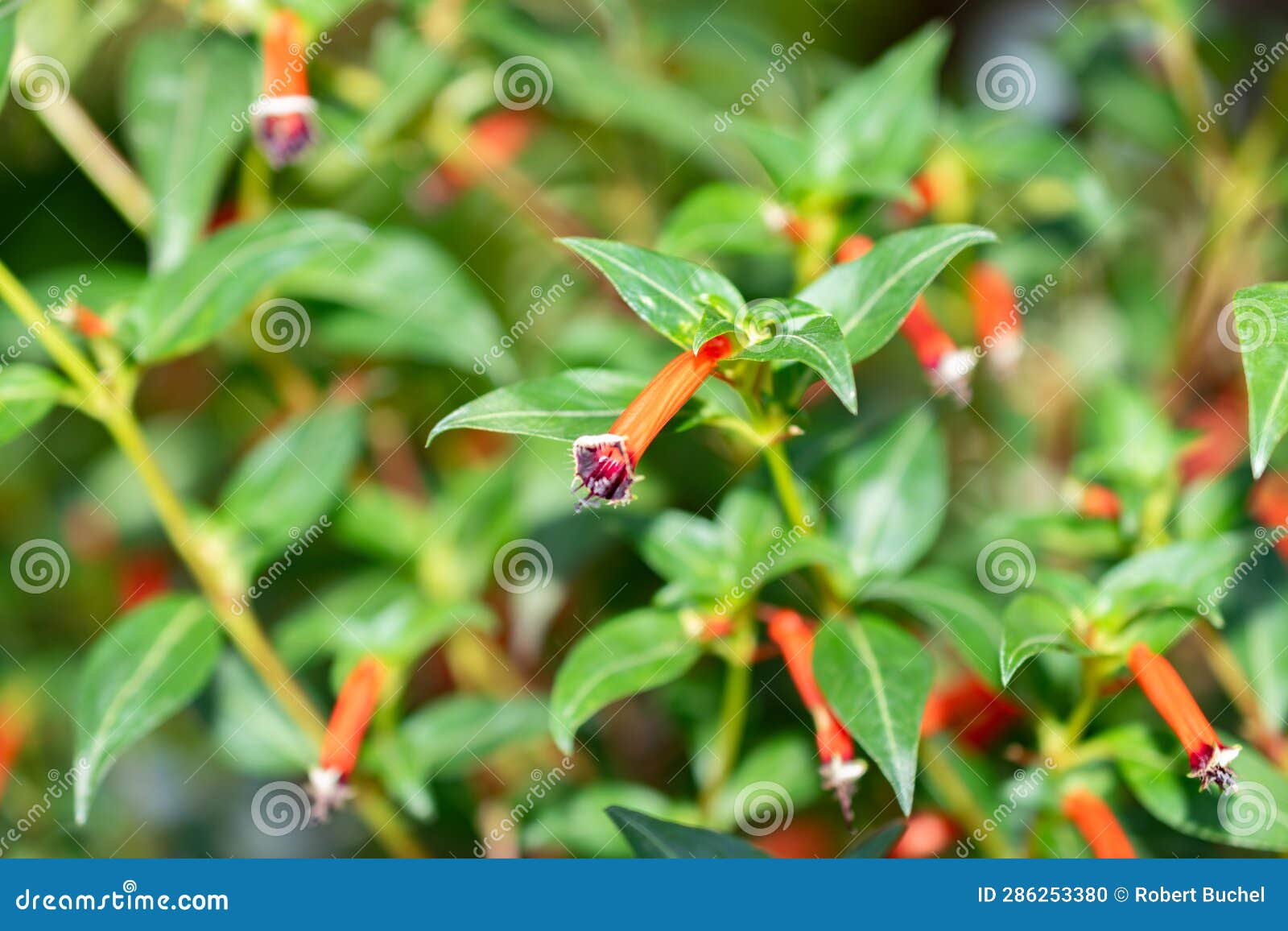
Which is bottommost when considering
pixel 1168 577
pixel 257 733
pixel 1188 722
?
pixel 257 733

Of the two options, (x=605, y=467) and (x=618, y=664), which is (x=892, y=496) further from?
(x=605, y=467)

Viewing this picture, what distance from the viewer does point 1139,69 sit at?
2.17 metres

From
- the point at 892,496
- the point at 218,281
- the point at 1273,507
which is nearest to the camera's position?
the point at 218,281

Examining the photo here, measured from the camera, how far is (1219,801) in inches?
51.7

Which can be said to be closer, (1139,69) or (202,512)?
(202,512)

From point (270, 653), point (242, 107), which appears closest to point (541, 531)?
point (270, 653)

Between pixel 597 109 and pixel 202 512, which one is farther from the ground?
pixel 597 109

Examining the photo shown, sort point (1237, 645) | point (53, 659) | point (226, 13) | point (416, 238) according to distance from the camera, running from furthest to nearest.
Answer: point (53, 659), point (416, 238), point (226, 13), point (1237, 645)

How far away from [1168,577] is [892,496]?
1.14ft

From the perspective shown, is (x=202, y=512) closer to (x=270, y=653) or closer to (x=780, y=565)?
(x=270, y=653)

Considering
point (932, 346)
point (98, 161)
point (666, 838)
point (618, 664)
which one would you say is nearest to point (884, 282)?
point (932, 346)

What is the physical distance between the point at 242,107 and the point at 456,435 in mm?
644

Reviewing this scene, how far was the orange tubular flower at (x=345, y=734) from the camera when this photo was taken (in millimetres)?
1366

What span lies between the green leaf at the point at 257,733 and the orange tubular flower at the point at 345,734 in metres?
0.18
